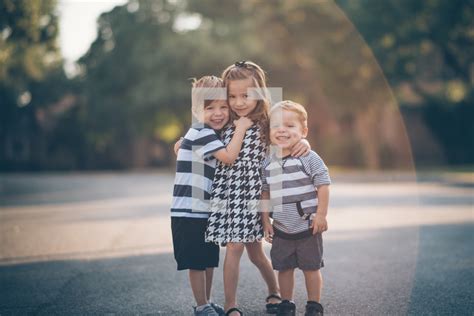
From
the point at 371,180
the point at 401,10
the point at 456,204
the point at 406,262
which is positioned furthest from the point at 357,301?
the point at 401,10

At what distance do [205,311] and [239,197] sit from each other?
75cm

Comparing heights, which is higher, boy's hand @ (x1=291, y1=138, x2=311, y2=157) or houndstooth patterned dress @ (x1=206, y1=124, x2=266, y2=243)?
boy's hand @ (x1=291, y1=138, x2=311, y2=157)

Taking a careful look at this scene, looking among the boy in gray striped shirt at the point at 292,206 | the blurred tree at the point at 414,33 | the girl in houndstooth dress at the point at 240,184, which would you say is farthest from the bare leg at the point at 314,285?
the blurred tree at the point at 414,33

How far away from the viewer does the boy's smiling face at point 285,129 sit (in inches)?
148

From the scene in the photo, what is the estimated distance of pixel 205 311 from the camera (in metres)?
3.68

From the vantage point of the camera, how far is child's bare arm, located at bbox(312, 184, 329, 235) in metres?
3.62

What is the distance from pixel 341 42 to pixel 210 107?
22509 millimetres

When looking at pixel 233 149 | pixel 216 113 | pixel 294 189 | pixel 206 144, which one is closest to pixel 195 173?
pixel 206 144

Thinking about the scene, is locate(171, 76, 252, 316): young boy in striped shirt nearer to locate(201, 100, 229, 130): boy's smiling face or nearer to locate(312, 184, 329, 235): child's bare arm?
locate(201, 100, 229, 130): boy's smiling face

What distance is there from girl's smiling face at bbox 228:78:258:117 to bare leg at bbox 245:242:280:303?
929 mm

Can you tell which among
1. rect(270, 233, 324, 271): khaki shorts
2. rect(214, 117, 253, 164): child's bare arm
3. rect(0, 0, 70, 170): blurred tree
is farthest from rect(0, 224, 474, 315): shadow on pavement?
rect(0, 0, 70, 170): blurred tree

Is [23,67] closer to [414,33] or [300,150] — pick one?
[414,33]

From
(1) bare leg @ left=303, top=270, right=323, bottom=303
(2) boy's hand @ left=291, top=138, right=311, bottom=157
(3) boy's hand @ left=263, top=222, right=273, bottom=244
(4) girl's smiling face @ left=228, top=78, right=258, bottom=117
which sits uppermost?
(4) girl's smiling face @ left=228, top=78, right=258, bottom=117

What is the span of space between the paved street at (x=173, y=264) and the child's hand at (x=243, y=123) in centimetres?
127
